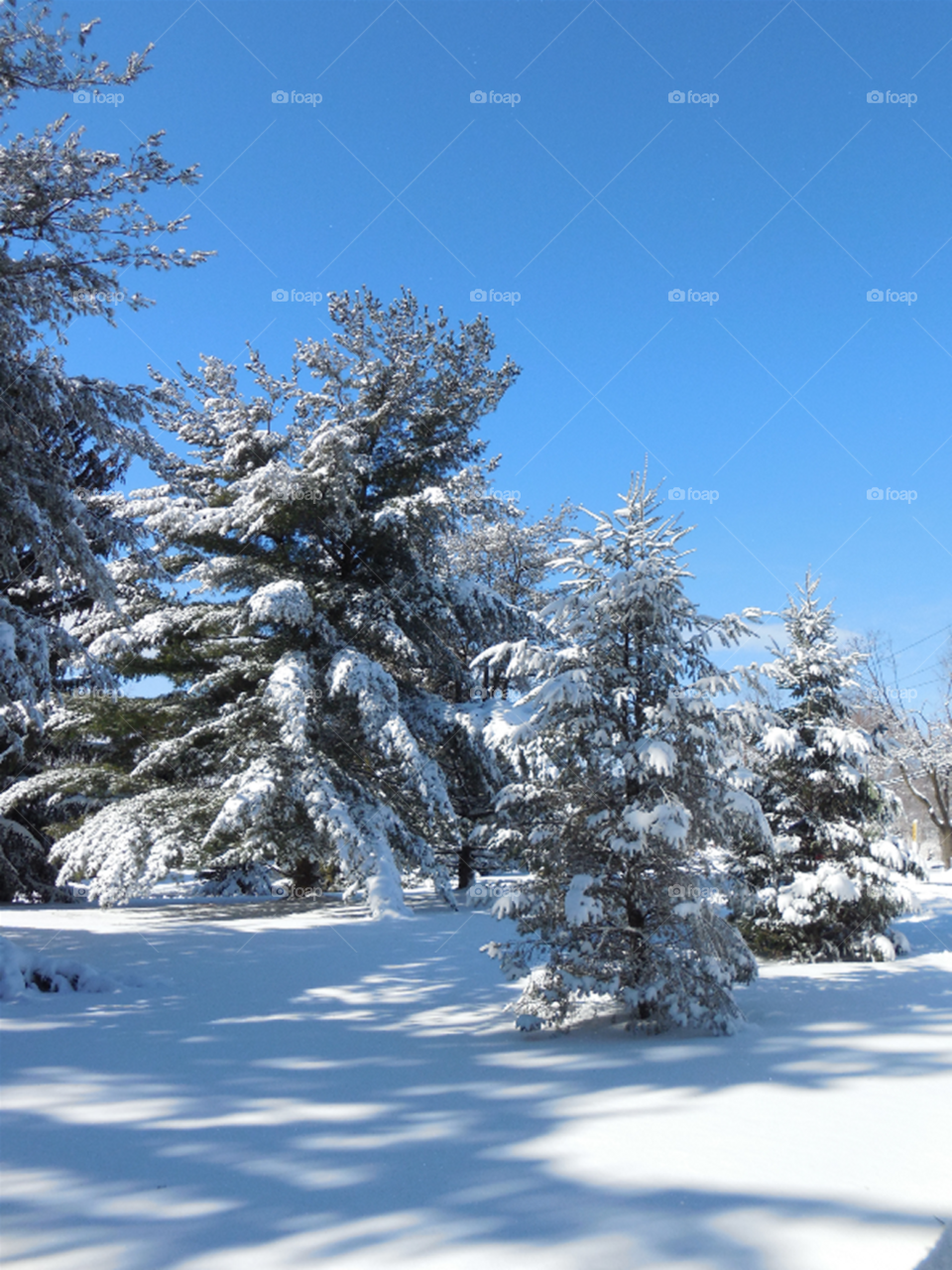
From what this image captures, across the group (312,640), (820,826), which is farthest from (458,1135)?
(312,640)

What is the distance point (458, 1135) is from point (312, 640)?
1242 cm

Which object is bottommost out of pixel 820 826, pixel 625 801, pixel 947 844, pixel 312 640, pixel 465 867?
pixel 947 844

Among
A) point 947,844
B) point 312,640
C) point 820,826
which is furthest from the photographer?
point 947,844

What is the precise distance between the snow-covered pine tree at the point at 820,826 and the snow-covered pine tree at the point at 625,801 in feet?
13.7

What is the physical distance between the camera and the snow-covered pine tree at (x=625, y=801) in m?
5.58

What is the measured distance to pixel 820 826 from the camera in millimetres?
10141

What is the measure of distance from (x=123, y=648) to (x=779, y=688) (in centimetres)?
1059

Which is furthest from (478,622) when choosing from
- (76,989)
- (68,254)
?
(76,989)

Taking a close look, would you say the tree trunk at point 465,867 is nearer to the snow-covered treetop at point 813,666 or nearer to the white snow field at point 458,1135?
the snow-covered treetop at point 813,666

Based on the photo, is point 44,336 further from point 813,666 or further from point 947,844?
point 947,844

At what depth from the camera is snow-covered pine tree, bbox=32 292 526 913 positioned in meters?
12.8

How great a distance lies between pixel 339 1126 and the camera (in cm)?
371

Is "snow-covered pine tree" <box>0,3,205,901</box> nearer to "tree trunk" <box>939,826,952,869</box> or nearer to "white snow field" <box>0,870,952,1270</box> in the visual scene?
"white snow field" <box>0,870,952,1270</box>

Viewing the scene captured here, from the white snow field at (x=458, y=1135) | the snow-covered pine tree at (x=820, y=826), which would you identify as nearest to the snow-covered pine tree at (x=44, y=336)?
the white snow field at (x=458, y=1135)
